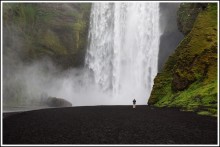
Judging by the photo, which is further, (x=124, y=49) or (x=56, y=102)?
(x=124, y=49)

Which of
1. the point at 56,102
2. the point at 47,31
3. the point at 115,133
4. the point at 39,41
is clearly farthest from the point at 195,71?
the point at 47,31

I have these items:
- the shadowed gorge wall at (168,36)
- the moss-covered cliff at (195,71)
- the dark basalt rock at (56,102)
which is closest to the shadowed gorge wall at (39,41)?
the dark basalt rock at (56,102)

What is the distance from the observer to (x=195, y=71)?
4016 cm

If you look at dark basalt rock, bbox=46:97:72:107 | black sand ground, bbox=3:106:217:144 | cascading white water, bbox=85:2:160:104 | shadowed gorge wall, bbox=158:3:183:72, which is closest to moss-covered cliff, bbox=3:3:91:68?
cascading white water, bbox=85:2:160:104

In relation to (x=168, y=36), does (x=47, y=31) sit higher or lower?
lower

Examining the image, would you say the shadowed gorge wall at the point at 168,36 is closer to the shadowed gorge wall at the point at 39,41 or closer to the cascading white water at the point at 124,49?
the cascading white water at the point at 124,49

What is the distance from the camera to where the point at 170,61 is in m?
47.8

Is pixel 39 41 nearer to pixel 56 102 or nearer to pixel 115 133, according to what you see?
pixel 56 102

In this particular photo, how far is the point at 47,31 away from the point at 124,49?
20501 mm

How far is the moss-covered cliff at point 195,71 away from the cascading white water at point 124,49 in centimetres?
2956

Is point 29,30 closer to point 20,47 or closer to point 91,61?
point 20,47

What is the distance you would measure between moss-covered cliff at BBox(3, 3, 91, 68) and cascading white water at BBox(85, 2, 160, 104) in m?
3.91

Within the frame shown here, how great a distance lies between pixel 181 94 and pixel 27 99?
34.7 m

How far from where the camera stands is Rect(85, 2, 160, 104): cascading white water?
252 feet
